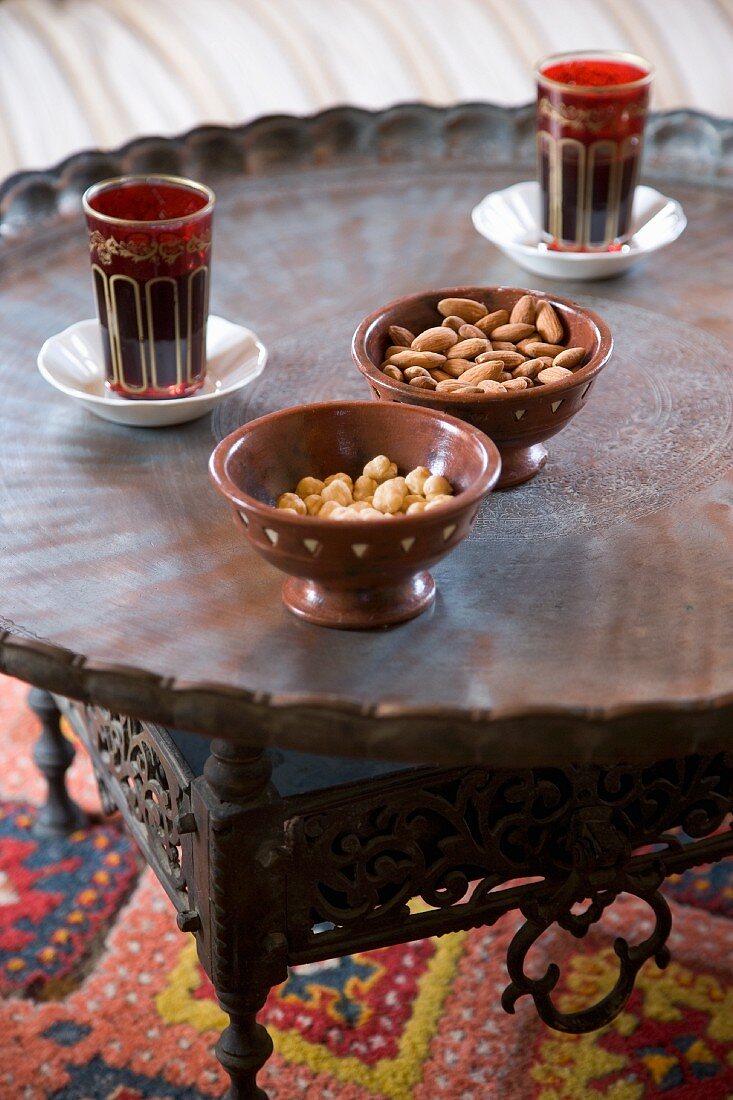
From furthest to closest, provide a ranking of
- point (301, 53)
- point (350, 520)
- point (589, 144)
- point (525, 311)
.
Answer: point (301, 53) < point (589, 144) < point (525, 311) < point (350, 520)

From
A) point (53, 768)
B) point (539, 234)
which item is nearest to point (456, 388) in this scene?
point (539, 234)

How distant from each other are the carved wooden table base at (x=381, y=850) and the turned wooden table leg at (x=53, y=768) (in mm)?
379

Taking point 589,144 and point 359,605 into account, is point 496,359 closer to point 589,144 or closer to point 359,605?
point 359,605

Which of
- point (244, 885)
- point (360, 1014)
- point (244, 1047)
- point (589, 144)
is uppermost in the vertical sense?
point (589, 144)

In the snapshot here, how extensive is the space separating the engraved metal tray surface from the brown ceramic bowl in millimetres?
18

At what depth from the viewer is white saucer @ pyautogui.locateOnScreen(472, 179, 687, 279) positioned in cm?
111

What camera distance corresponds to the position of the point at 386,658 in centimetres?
68

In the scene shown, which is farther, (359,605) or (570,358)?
(570,358)

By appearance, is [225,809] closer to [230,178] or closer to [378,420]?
[378,420]

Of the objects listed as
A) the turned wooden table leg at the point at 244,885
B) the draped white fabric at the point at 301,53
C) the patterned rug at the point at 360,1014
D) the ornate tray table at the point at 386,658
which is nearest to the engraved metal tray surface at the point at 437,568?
the ornate tray table at the point at 386,658

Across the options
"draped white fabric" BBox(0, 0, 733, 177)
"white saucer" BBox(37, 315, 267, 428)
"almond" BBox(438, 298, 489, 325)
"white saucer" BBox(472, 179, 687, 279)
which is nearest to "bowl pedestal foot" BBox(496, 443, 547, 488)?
"almond" BBox(438, 298, 489, 325)

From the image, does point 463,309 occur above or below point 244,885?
above

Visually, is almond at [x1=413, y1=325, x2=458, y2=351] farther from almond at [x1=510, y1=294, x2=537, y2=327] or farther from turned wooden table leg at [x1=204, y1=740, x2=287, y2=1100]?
turned wooden table leg at [x1=204, y1=740, x2=287, y2=1100]

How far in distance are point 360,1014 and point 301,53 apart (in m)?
1.44
